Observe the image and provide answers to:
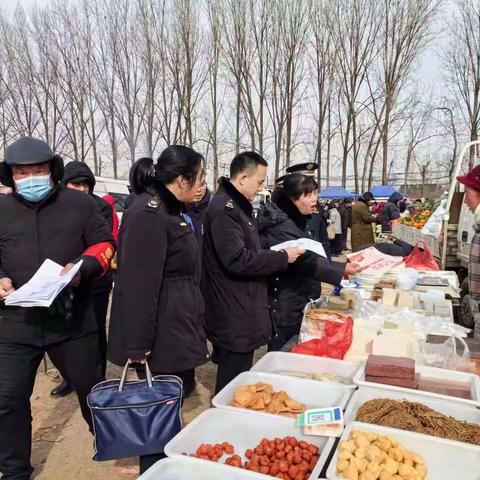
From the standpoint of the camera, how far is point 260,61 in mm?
21328

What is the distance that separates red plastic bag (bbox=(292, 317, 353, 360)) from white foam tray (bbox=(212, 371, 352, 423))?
38 cm

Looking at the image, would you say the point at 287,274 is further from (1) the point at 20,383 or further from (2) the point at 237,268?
(1) the point at 20,383

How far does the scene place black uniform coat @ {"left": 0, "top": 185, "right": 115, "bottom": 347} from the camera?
2189 millimetres

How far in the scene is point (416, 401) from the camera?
180cm

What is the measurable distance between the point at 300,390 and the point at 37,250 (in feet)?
4.64

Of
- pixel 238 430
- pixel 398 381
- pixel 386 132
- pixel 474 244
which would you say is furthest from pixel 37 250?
pixel 386 132

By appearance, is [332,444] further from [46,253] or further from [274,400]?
[46,253]

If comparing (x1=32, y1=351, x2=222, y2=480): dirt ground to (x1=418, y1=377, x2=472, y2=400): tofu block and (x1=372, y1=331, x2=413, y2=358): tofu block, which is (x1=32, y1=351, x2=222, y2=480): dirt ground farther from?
(x1=418, y1=377, x2=472, y2=400): tofu block

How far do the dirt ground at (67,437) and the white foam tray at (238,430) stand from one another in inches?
50.0

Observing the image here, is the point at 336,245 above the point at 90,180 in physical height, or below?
below

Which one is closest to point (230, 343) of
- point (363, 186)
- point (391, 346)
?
point (391, 346)

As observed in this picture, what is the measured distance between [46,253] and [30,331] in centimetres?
38

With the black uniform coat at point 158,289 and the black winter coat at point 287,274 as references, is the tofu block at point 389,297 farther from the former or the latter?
the black uniform coat at point 158,289

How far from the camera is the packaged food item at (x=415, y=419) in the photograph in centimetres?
156
